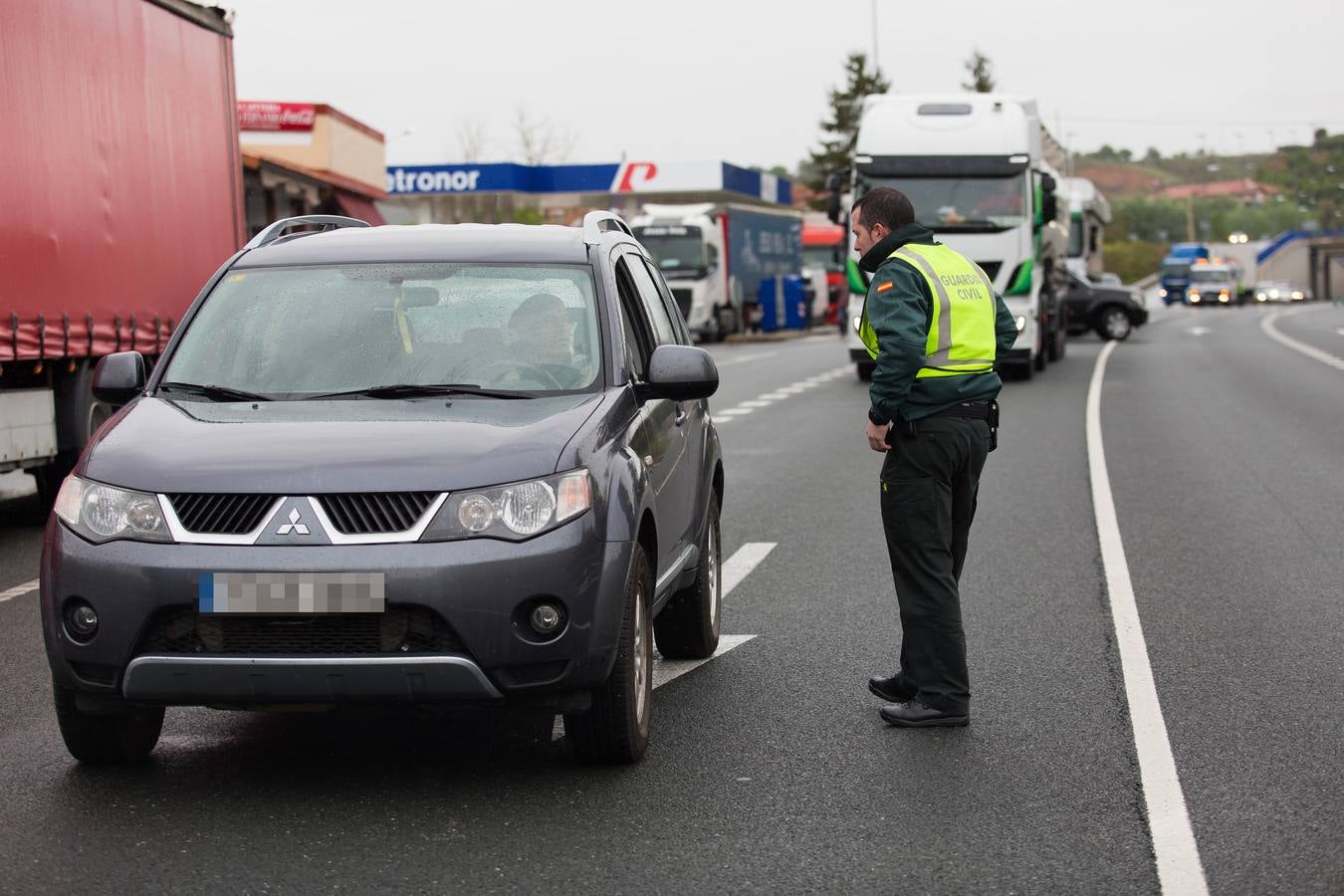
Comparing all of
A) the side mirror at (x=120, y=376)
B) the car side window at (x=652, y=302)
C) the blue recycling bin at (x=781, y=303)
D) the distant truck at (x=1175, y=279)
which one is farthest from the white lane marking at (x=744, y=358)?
the distant truck at (x=1175, y=279)

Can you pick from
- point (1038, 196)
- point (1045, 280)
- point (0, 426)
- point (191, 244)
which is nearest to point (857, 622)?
point (0, 426)

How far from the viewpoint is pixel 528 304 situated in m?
Result: 6.56

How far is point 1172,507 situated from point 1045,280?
1705 centimetres

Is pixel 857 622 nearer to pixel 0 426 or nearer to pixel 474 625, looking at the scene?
pixel 474 625

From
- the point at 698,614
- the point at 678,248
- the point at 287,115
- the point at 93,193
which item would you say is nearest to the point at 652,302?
the point at 698,614

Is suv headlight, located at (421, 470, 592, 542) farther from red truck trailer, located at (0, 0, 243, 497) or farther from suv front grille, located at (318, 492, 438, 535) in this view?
red truck trailer, located at (0, 0, 243, 497)

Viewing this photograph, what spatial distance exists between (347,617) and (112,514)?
2.41 feet

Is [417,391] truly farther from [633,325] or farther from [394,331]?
[633,325]

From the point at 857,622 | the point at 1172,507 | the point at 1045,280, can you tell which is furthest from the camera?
the point at 1045,280

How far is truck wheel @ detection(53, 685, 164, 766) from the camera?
580cm

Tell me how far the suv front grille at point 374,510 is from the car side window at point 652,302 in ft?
6.82

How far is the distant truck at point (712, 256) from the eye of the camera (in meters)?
48.4

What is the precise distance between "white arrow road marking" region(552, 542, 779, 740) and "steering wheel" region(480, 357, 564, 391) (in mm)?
1084

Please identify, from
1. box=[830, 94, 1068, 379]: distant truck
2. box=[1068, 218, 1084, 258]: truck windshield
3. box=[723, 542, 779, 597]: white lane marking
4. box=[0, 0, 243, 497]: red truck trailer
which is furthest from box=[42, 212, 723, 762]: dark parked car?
box=[1068, 218, 1084, 258]: truck windshield
